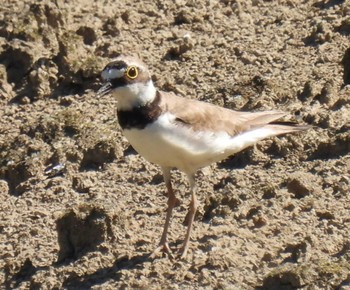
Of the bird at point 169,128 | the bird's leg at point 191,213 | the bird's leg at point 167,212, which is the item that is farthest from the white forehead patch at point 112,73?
the bird's leg at point 191,213

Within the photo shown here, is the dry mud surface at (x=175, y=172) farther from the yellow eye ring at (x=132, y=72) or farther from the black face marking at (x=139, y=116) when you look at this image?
the yellow eye ring at (x=132, y=72)

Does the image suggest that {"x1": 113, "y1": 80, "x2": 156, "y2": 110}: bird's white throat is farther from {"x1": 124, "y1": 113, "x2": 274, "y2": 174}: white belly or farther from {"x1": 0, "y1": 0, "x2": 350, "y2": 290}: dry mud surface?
{"x1": 0, "y1": 0, "x2": 350, "y2": 290}: dry mud surface

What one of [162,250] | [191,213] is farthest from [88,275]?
[191,213]

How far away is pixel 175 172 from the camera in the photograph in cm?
950

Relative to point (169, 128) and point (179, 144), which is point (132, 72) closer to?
point (169, 128)

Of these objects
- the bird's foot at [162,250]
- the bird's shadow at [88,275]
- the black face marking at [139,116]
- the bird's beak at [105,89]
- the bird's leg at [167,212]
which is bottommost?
the bird's shadow at [88,275]

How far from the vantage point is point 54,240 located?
28.9 feet

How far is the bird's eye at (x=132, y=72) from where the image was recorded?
8.19 metres

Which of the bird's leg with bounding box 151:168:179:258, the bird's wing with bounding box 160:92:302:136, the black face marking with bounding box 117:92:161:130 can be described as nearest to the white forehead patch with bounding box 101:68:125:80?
the black face marking with bounding box 117:92:161:130

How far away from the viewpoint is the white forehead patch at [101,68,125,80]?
8.15m

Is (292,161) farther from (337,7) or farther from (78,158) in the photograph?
(337,7)

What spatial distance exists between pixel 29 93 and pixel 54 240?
92.5 inches

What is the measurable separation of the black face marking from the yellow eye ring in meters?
0.23

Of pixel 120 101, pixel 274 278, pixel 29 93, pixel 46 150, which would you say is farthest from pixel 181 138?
pixel 29 93
